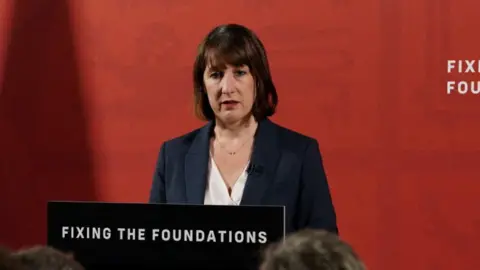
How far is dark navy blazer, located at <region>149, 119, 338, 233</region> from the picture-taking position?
7.18ft

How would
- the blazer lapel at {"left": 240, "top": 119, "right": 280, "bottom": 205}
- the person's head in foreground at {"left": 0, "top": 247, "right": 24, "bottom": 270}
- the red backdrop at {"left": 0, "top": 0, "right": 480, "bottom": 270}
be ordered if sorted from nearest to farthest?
the person's head in foreground at {"left": 0, "top": 247, "right": 24, "bottom": 270} → the blazer lapel at {"left": 240, "top": 119, "right": 280, "bottom": 205} → the red backdrop at {"left": 0, "top": 0, "right": 480, "bottom": 270}

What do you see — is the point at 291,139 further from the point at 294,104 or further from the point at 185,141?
the point at 294,104

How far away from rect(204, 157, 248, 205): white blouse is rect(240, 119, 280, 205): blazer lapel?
56mm

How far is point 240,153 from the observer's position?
7.70 ft

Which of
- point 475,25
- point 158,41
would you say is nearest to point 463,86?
point 475,25

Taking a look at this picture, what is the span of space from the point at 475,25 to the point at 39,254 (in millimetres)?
2125

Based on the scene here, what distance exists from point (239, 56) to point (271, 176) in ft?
1.25

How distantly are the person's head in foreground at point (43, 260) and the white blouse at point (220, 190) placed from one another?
1128mm

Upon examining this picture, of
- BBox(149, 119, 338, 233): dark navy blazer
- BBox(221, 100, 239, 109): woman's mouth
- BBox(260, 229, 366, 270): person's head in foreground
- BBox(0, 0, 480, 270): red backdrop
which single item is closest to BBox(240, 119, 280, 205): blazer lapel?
BBox(149, 119, 338, 233): dark navy blazer

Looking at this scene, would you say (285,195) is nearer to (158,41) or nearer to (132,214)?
(132,214)

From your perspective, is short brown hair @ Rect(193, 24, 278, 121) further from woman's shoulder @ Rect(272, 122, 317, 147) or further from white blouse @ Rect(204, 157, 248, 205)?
white blouse @ Rect(204, 157, 248, 205)

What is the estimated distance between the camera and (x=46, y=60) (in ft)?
10.5

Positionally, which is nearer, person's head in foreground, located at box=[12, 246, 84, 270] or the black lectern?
person's head in foreground, located at box=[12, 246, 84, 270]

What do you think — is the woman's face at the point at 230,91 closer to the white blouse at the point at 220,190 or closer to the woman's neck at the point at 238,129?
the woman's neck at the point at 238,129
